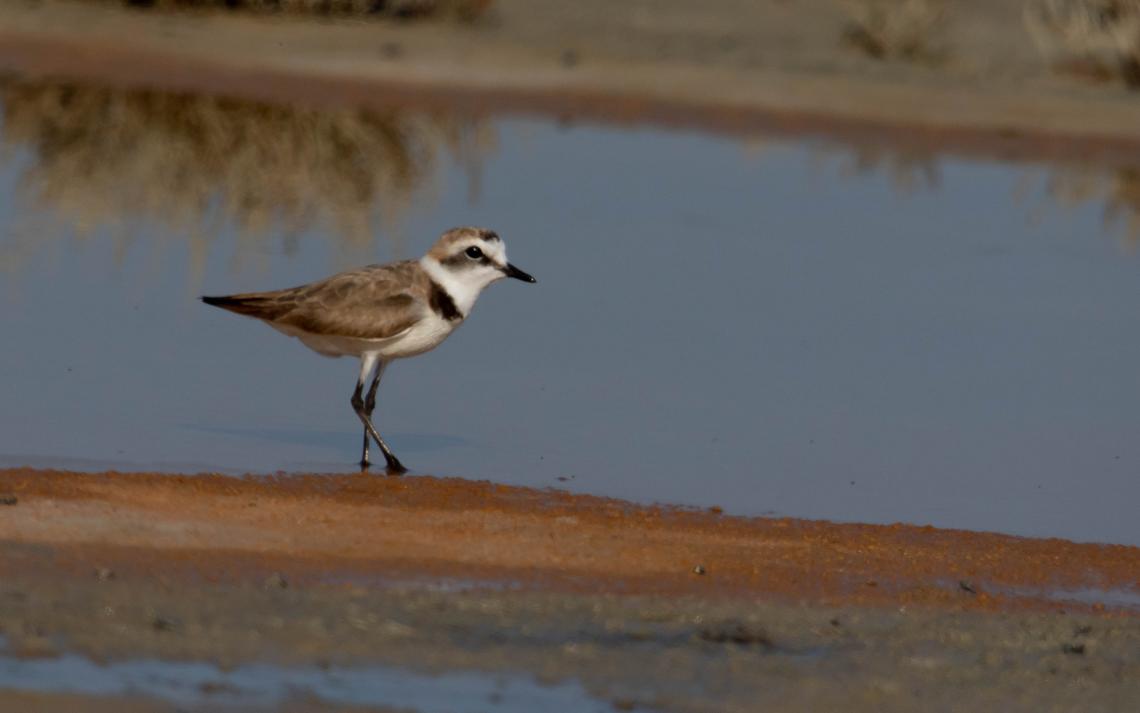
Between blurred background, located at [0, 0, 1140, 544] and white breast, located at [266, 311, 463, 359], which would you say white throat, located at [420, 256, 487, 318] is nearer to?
white breast, located at [266, 311, 463, 359]

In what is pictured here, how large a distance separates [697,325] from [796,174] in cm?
688

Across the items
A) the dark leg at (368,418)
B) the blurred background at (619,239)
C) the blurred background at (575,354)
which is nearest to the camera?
the blurred background at (575,354)

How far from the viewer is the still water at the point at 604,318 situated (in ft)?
36.7

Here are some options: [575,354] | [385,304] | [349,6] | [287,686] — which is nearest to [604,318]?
[575,354]

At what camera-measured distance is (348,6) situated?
89.0ft

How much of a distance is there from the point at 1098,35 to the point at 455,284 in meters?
17.2

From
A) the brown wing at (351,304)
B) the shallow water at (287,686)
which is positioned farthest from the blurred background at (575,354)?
the brown wing at (351,304)

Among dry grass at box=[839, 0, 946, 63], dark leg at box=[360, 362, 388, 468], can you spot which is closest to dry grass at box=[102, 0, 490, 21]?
dry grass at box=[839, 0, 946, 63]

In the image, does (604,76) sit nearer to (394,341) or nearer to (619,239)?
(619,239)

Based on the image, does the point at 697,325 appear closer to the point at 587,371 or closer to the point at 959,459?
the point at 587,371

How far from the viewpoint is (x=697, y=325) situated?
14203 millimetres

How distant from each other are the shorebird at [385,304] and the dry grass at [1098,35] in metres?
16.7

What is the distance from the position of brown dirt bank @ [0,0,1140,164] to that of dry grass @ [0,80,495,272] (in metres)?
1.34

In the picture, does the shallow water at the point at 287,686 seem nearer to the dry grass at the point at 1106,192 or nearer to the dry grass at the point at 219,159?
the dry grass at the point at 219,159
